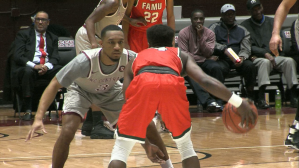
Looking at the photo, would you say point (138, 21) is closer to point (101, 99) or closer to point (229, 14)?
point (101, 99)

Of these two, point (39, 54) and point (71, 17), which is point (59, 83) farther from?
point (71, 17)

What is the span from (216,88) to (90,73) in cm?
132

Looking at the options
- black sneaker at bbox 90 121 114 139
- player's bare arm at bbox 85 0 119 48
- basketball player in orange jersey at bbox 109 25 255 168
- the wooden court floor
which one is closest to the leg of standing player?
the wooden court floor

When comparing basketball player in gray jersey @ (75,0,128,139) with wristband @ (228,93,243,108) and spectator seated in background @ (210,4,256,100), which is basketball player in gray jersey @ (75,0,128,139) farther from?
spectator seated in background @ (210,4,256,100)

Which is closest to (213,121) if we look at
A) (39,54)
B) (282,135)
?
(282,135)

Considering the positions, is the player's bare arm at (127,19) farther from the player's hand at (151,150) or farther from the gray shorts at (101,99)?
the player's hand at (151,150)

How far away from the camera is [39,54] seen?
8031mm

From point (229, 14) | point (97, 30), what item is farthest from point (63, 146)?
point (229, 14)

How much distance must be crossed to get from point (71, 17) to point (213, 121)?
169 inches

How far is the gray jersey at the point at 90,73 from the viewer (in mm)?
3941

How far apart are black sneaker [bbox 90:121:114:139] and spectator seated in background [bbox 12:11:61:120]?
82.2 inches

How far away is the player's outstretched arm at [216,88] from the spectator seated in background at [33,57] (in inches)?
184

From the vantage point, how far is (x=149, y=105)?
328 centimetres

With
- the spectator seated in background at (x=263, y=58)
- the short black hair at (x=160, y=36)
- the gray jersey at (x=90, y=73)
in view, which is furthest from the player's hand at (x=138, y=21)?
the spectator seated in background at (x=263, y=58)
